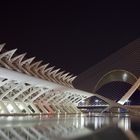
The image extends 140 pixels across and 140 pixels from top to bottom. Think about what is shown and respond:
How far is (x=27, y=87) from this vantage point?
110 feet

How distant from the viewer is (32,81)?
32.6m

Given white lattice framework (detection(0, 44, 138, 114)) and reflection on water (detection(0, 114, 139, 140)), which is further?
white lattice framework (detection(0, 44, 138, 114))

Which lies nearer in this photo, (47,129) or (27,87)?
(47,129)

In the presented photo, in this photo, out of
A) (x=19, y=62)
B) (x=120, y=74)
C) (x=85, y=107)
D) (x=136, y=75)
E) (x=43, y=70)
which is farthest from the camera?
(x=85, y=107)

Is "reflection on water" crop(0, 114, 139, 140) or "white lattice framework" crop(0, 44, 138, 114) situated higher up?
"white lattice framework" crop(0, 44, 138, 114)

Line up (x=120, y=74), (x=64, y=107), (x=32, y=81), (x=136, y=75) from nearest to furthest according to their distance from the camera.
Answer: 1. (x=32, y=81)
2. (x=64, y=107)
3. (x=136, y=75)
4. (x=120, y=74)

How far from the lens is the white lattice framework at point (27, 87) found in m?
29.8

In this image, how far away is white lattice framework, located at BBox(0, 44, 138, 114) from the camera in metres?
29.8

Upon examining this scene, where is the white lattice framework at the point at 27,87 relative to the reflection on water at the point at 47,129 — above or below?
above

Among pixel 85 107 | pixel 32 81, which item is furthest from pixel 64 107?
pixel 85 107

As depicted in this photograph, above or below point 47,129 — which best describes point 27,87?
above

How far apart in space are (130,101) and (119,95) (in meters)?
3.11

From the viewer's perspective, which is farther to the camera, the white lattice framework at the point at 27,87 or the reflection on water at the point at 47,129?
the white lattice framework at the point at 27,87

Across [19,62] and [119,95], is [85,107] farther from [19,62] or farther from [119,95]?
[19,62]
